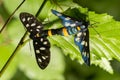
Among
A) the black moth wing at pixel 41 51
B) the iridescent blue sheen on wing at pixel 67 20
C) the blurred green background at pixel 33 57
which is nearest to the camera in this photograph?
the black moth wing at pixel 41 51

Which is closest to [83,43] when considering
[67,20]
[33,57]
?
[67,20]

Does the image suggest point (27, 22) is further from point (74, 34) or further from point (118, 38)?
point (118, 38)

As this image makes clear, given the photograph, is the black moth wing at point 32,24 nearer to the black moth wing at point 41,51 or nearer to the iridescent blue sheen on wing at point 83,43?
the black moth wing at point 41,51

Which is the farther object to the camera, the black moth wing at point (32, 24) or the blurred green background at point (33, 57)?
the blurred green background at point (33, 57)

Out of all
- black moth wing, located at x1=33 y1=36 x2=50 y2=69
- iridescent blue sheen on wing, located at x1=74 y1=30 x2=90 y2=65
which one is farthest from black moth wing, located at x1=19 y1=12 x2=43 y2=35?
iridescent blue sheen on wing, located at x1=74 y1=30 x2=90 y2=65

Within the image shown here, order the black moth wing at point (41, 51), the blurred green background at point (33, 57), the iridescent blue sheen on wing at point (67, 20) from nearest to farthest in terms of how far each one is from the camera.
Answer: the black moth wing at point (41, 51) → the iridescent blue sheen on wing at point (67, 20) → the blurred green background at point (33, 57)

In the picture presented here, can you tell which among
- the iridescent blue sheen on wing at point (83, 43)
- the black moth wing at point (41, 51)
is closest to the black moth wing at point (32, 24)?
the black moth wing at point (41, 51)

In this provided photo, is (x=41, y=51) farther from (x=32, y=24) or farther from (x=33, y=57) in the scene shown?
(x=33, y=57)
